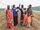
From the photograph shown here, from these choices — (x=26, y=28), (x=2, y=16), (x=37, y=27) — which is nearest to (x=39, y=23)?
(x=37, y=27)

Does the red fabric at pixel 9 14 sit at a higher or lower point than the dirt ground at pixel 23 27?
higher

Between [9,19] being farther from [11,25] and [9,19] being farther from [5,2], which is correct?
[5,2]

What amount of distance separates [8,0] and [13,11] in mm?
144

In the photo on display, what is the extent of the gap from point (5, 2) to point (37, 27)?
50 cm

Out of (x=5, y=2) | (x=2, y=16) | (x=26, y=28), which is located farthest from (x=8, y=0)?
(x=26, y=28)

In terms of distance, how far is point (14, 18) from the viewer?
1362mm

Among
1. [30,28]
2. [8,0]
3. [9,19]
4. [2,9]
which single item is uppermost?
[8,0]

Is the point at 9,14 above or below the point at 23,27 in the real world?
above

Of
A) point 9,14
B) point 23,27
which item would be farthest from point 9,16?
point 23,27

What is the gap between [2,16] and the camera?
1312 millimetres

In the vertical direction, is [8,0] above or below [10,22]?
above

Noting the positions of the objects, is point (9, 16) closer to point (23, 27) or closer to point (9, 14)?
point (9, 14)

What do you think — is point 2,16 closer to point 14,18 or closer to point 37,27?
point 14,18

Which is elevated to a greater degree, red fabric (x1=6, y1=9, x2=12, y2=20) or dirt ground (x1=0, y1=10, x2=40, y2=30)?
red fabric (x1=6, y1=9, x2=12, y2=20)
